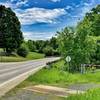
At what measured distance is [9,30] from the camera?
12156 centimetres

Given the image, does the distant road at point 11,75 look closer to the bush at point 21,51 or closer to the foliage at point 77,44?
the foliage at point 77,44

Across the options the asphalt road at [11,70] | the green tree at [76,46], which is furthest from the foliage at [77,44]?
the asphalt road at [11,70]

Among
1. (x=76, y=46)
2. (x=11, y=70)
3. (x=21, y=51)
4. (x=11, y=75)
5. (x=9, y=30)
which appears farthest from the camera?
(x=21, y=51)

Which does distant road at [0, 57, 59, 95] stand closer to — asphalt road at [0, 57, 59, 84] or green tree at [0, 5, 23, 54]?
asphalt road at [0, 57, 59, 84]

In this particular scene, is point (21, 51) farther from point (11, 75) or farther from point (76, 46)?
point (11, 75)

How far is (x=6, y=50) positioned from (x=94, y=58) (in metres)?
60.7

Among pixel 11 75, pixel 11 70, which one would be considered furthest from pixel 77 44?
pixel 11 75

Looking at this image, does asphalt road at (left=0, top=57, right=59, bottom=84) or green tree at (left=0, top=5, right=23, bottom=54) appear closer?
asphalt road at (left=0, top=57, right=59, bottom=84)

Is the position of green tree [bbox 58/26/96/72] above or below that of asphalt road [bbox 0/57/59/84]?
above

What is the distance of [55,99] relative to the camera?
58.4 feet

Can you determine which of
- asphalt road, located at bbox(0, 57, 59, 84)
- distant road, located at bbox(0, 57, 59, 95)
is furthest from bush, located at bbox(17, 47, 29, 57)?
distant road, located at bbox(0, 57, 59, 95)

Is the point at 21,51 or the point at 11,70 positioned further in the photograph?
the point at 21,51

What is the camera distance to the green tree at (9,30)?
118688 mm

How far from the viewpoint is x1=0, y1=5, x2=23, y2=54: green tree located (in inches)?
4673
